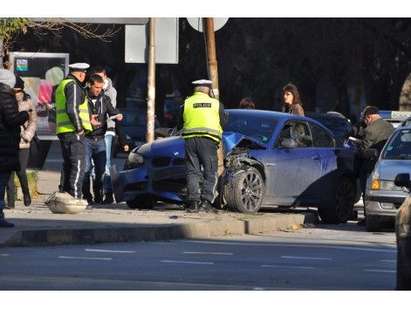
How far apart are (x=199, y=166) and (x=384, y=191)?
2520mm

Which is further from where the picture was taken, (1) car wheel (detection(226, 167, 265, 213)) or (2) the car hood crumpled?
(2) the car hood crumpled

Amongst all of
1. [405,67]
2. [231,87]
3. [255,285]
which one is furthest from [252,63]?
[255,285]

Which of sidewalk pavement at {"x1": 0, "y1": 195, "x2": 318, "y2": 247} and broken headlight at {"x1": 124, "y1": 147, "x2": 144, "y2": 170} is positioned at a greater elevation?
broken headlight at {"x1": 124, "y1": 147, "x2": 144, "y2": 170}

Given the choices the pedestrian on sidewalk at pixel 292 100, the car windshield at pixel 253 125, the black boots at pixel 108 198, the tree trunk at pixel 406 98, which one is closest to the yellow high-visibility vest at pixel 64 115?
the car windshield at pixel 253 125

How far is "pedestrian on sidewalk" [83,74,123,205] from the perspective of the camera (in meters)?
20.3

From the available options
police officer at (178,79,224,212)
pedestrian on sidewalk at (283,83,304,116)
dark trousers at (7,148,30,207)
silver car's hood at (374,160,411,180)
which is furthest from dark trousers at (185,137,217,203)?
pedestrian on sidewalk at (283,83,304,116)

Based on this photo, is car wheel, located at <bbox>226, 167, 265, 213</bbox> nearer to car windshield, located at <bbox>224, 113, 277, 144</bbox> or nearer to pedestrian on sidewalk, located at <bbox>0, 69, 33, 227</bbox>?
car windshield, located at <bbox>224, 113, 277, 144</bbox>

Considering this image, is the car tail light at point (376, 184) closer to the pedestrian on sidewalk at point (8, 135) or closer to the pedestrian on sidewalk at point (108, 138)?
the pedestrian on sidewalk at point (108, 138)

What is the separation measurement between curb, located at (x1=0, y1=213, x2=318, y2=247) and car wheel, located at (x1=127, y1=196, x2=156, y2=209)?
187cm

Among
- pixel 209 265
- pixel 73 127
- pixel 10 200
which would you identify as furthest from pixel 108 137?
pixel 209 265

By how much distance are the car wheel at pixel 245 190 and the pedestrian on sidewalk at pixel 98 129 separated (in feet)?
7.53

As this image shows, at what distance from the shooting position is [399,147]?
19.5 metres
